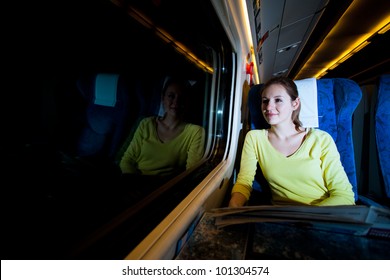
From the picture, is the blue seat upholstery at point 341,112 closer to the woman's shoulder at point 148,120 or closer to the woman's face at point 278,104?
the woman's face at point 278,104

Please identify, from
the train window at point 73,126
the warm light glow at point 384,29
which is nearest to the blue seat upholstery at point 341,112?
the train window at point 73,126

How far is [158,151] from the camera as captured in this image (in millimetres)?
1207

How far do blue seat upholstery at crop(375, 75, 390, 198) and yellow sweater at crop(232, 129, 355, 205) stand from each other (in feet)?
1.20

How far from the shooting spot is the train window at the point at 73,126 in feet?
1.55

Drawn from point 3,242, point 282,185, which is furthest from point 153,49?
point 282,185

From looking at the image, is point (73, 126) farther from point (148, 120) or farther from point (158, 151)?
point (158, 151)

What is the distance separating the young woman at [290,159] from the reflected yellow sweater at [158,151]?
1.21 feet

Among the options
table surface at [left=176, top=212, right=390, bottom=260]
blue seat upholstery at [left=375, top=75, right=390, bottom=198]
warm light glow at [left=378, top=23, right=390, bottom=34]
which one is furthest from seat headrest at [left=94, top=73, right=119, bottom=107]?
warm light glow at [left=378, top=23, right=390, bottom=34]

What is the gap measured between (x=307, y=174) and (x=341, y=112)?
530 millimetres

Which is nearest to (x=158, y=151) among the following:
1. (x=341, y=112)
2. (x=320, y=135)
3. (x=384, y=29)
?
(x=320, y=135)

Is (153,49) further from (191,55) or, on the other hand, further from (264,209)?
(264,209)

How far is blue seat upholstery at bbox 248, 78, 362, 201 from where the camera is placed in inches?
52.3

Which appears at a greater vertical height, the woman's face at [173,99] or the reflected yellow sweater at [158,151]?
the woman's face at [173,99]

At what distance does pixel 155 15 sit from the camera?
101cm
